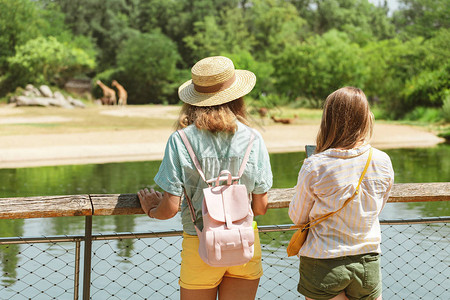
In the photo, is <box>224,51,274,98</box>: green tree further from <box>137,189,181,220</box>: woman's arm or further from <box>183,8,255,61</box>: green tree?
<box>137,189,181,220</box>: woman's arm

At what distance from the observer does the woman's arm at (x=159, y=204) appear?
83.7 inches

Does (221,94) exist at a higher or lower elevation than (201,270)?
higher

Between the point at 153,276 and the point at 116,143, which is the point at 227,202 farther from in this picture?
the point at 116,143

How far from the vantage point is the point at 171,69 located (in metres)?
38.7

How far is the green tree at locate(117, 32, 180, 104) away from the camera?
3780 cm

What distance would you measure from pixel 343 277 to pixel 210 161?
1.93 ft

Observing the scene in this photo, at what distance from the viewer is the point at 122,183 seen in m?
10.6

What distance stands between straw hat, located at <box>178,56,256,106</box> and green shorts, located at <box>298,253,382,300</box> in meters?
0.62

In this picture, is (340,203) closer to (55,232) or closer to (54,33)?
(55,232)

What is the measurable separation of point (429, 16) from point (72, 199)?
139ft

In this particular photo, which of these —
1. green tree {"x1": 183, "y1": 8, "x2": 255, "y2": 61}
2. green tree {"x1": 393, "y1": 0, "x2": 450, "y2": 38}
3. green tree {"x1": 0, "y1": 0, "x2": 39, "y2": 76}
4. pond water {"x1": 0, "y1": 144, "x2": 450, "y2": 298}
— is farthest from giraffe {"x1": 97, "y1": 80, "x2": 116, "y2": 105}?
green tree {"x1": 393, "y1": 0, "x2": 450, "y2": 38}

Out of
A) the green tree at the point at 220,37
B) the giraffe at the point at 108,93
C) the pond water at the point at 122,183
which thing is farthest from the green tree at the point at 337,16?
the pond water at the point at 122,183

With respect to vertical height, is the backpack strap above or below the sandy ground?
above

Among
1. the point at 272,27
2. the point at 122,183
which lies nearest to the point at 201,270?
the point at 122,183
